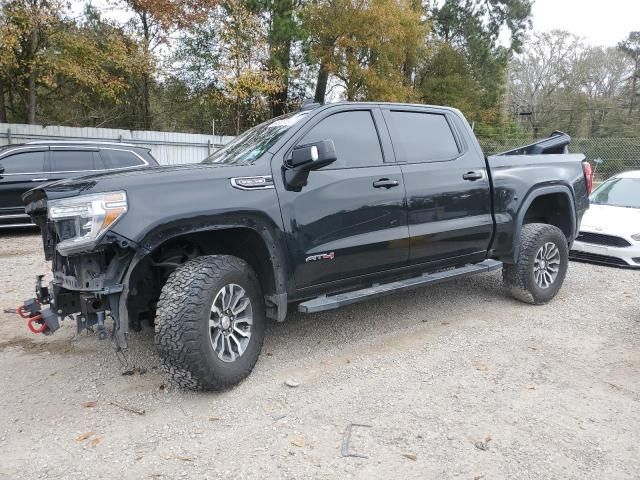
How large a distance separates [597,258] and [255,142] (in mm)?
5796

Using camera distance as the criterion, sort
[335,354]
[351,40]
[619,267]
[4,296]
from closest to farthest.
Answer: [335,354], [4,296], [619,267], [351,40]

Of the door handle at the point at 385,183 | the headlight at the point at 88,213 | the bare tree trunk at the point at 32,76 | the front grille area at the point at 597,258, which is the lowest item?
the front grille area at the point at 597,258

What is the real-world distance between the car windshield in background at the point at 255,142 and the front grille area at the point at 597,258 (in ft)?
17.9

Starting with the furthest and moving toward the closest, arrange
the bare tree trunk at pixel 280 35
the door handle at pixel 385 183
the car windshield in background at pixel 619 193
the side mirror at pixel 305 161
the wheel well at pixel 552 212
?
the bare tree trunk at pixel 280 35
the car windshield in background at pixel 619 193
the wheel well at pixel 552 212
the door handle at pixel 385 183
the side mirror at pixel 305 161

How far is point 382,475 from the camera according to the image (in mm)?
2596

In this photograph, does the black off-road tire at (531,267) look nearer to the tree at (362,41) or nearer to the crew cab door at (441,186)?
the crew cab door at (441,186)

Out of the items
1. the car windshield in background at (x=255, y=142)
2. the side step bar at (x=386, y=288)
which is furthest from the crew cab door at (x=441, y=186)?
the car windshield in background at (x=255, y=142)

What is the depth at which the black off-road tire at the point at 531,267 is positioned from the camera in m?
5.15

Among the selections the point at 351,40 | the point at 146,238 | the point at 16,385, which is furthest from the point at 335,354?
the point at 351,40

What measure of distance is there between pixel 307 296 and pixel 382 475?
149cm

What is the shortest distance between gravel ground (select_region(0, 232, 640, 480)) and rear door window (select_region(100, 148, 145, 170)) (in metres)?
5.44

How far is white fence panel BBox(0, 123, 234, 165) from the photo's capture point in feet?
46.2

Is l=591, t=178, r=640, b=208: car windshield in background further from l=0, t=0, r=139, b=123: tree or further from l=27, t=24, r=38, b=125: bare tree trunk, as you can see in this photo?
l=27, t=24, r=38, b=125: bare tree trunk

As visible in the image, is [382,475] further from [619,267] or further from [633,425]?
[619,267]
